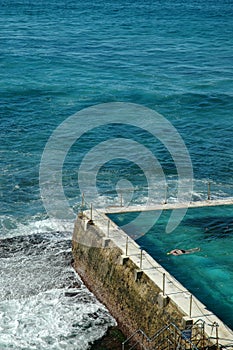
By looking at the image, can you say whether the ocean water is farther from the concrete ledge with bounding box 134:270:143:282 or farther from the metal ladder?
the concrete ledge with bounding box 134:270:143:282

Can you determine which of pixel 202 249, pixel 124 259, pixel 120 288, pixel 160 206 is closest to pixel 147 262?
pixel 124 259

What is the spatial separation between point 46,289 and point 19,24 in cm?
8409

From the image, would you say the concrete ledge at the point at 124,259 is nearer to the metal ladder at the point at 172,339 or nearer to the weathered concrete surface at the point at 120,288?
the weathered concrete surface at the point at 120,288

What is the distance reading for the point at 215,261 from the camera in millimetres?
30219

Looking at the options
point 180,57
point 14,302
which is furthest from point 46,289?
point 180,57

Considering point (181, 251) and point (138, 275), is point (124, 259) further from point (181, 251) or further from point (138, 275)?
point (181, 251)

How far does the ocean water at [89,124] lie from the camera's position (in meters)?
31.4

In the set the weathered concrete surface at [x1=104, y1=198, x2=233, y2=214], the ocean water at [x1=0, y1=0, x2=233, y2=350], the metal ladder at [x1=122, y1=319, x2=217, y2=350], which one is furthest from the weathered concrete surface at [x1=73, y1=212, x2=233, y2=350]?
the weathered concrete surface at [x1=104, y1=198, x2=233, y2=214]

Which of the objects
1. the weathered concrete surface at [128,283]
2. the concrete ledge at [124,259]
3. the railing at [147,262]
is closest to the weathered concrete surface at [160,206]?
the railing at [147,262]

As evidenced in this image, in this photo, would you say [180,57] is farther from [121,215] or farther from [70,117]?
[121,215]

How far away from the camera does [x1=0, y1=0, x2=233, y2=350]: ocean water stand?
3144 centimetres

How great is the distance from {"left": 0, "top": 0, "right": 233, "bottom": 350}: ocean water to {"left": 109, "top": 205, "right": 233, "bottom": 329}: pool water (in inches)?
147

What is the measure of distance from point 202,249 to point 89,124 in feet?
94.7

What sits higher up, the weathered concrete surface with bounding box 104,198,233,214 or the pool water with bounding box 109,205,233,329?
the weathered concrete surface with bounding box 104,198,233,214
